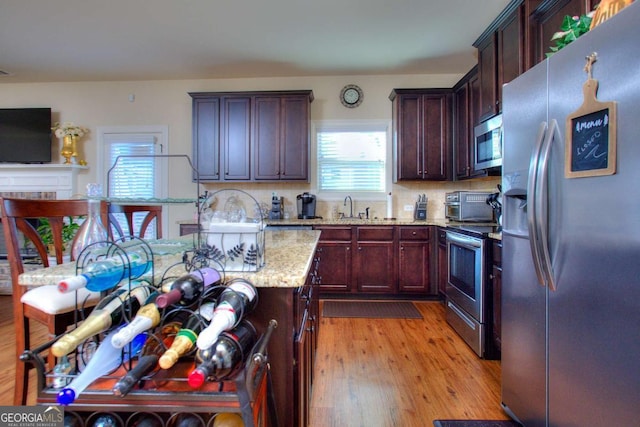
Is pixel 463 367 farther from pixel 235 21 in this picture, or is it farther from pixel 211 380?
pixel 235 21

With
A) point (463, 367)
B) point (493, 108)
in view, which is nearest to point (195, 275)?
point (463, 367)

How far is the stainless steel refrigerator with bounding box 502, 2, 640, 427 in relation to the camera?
1.03 metres

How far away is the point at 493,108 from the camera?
2803 mm

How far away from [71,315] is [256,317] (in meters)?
1.04

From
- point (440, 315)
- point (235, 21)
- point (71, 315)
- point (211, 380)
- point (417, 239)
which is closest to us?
point (211, 380)

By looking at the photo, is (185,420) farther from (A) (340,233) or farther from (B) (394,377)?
(A) (340,233)

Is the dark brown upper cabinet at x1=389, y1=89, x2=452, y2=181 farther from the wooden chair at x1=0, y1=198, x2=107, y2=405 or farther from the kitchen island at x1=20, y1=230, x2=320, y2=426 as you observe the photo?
the wooden chair at x1=0, y1=198, x2=107, y2=405

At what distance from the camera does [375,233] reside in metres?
3.72

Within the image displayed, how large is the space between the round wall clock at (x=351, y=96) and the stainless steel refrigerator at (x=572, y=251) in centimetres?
278

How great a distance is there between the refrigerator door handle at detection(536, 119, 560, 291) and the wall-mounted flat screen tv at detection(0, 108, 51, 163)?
18.3 ft

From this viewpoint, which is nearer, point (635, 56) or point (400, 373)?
point (635, 56)

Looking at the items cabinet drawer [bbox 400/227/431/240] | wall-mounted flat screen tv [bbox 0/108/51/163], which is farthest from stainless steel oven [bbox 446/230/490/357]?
wall-mounted flat screen tv [bbox 0/108/51/163]

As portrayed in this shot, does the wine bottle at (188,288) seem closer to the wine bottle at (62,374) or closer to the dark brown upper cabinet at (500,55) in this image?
the wine bottle at (62,374)

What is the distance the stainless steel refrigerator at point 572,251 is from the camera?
1.03 metres
